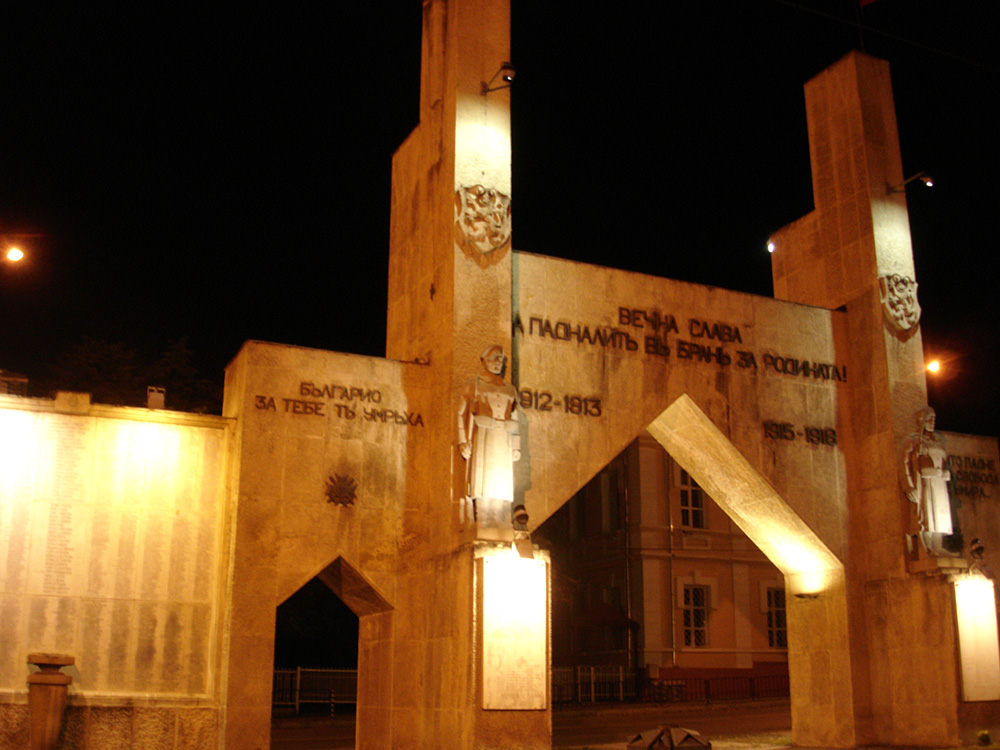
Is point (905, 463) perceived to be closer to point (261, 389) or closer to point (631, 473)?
point (261, 389)

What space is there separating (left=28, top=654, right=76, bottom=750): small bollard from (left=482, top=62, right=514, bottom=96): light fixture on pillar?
8.83m

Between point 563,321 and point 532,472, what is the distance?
7.19 feet

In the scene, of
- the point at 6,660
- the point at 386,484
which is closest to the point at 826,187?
the point at 386,484

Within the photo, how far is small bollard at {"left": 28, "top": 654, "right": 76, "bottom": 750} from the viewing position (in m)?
11.1

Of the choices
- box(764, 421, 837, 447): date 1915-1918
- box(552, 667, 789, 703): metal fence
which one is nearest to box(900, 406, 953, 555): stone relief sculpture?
box(764, 421, 837, 447): date 1915-1918

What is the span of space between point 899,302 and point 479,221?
703 centimetres

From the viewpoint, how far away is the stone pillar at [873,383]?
14.7 m

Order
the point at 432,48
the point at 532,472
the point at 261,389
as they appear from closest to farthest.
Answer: the point at 261,389 < the point at 532,472 < the point at 432,48

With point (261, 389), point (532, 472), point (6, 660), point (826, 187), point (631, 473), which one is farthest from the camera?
point (631, 473)

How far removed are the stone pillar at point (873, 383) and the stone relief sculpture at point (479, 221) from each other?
6.21m

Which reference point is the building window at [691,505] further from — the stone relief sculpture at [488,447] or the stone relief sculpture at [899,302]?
the stone relief sculpture at [488,447]

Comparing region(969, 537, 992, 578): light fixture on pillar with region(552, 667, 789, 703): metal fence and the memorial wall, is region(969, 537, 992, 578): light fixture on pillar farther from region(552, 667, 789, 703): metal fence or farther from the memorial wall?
region(552, 667, 789, 703): metal fence

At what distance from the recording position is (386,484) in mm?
13383

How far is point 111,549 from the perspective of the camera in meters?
12.1
